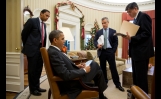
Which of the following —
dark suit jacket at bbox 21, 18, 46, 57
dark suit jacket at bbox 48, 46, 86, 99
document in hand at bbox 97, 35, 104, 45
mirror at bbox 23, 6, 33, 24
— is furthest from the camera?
mirror at bbox 23, 6, 33, 24

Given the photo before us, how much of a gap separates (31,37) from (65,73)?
140cm

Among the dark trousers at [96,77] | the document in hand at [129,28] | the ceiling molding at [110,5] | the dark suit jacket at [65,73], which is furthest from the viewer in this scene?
the ceiling molding at [110,5]

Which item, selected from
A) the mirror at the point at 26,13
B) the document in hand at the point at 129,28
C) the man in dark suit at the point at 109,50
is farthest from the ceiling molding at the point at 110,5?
the document in hand at the point at 129,28

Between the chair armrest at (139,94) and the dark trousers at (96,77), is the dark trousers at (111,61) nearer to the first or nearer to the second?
the dark trousers at (96,77)

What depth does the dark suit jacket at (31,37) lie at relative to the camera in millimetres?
2523

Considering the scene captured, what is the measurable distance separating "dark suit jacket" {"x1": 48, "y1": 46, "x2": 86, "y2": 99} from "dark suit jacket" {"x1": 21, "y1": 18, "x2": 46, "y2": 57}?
3.33ft

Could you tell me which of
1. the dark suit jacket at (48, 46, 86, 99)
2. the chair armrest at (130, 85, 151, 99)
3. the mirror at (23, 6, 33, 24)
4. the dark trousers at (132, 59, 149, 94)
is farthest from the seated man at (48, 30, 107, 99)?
the mirror at (23, 6, 33, 24)

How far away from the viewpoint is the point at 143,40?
1854mm

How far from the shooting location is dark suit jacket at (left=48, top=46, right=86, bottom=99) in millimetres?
1482

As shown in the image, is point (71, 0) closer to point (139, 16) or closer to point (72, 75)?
point (139, 16)

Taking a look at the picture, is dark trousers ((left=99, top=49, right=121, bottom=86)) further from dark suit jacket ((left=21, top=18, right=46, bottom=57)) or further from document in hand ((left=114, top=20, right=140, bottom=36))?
dark suit jacket ((left=21, top=18, right=46, bottom=57))

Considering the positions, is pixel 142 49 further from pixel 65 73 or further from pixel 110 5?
pixel 110 5

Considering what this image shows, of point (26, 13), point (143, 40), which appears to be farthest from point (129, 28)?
point (26, 13)

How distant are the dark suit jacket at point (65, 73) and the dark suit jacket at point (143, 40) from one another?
2.66ft
